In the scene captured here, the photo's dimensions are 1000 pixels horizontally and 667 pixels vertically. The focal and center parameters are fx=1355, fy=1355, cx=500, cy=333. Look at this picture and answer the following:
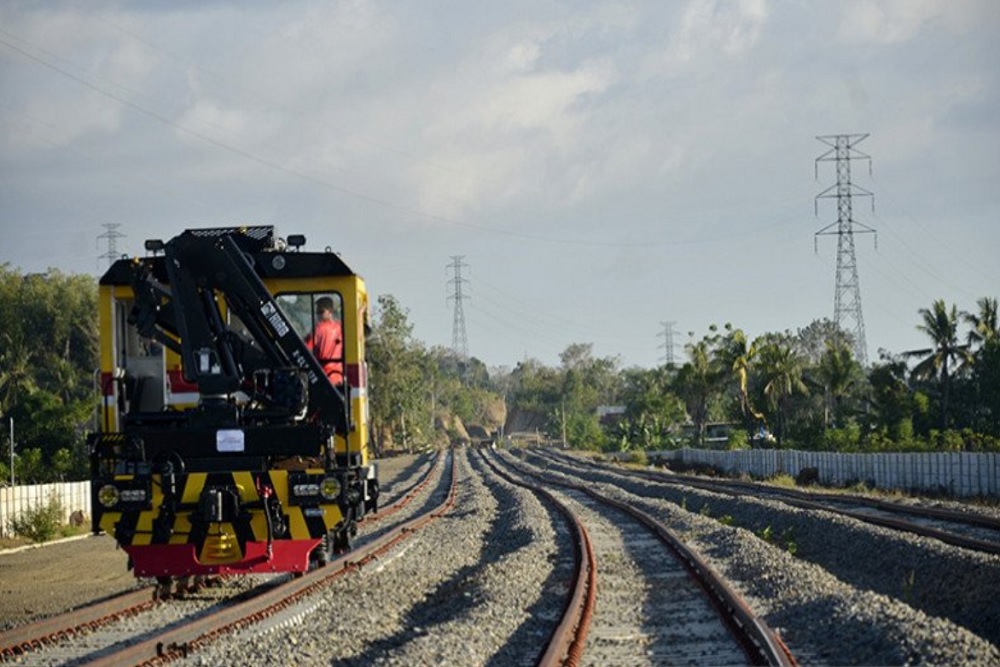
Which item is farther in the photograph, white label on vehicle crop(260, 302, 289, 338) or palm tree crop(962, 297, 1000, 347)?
palm tree crop(962, 297, 1000, 347)

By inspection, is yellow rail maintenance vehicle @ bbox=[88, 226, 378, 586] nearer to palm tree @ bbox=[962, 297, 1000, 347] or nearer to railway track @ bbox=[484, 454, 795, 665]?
railway track @ bbox=[484, 454, 795, 665]

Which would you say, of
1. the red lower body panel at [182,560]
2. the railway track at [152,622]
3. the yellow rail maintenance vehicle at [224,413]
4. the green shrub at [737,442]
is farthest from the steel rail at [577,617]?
the green shrub at [737,442]

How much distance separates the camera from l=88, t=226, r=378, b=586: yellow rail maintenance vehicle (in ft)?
40.9

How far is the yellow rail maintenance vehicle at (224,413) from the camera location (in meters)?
12.5

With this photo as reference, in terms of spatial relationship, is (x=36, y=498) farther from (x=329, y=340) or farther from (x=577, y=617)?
(x=577, y=617)

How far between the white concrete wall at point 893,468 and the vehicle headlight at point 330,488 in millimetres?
23538

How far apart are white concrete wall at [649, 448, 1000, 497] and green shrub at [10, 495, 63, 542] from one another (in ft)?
69.7

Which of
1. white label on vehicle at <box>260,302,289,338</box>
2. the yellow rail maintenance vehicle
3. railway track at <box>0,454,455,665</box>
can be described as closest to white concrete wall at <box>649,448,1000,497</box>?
railway track at <box>0,454,455,665</box>

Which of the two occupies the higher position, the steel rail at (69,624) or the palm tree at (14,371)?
the palm tree at (14,371)

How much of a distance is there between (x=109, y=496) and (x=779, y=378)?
7279 cm

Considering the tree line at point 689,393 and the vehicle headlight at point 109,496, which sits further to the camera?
A: the tree line at point 689,393

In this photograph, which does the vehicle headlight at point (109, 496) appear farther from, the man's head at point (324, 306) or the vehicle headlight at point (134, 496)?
the man's head at point (324, 306)

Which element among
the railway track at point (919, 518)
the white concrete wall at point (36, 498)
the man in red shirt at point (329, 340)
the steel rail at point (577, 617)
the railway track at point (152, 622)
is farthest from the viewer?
the white concrete wall at point (36, 498)

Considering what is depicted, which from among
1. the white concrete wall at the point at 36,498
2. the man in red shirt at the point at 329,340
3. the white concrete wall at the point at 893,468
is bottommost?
the white concrete wall at the point at 893,468
